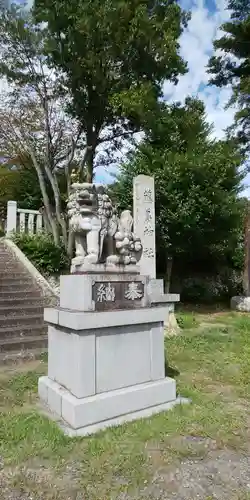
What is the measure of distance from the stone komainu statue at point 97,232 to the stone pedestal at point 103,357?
23 cm

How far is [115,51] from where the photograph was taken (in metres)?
8.75

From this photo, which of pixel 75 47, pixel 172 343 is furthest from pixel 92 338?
pixel 75 47

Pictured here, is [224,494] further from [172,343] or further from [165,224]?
[165,224]

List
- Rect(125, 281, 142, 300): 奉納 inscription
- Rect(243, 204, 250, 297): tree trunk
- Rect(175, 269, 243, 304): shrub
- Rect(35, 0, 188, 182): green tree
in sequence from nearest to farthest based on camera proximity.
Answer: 1. Rect(125, 281, 142, 300): 奉納 inscription
2. Rect(35, 0, 188, 182): green tree
3. Rect(243, 204, 250, 297): tree trunk
4. Rect(175, 269, 243, 304): shrub

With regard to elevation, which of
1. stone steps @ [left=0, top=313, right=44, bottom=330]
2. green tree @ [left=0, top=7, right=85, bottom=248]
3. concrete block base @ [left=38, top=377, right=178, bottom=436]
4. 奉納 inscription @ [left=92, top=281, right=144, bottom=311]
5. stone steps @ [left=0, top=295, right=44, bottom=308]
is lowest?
concrete block base @ [left=38, top=377, right=178, bottom=436]

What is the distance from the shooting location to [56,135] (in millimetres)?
11008

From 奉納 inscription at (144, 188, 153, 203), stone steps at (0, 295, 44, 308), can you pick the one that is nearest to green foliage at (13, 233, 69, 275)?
stone steps at (0, 295, 44, 308)

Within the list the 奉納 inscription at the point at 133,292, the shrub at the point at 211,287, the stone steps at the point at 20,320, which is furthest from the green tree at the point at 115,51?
the 奉納 inscription at the point at 133,292

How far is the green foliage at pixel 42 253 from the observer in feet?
26.5

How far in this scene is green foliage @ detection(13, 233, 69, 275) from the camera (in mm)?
8078

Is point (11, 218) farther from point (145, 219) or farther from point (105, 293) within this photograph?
point (105, 293)

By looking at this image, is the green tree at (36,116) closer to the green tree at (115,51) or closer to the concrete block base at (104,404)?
the green tree at (115,51)

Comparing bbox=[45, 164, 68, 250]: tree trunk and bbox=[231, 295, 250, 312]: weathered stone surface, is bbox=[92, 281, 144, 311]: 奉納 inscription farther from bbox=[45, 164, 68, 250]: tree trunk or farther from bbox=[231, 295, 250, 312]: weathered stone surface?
bbox=[231, 295, 250, 312]: weathered stone surface

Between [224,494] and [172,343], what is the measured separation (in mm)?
3680
